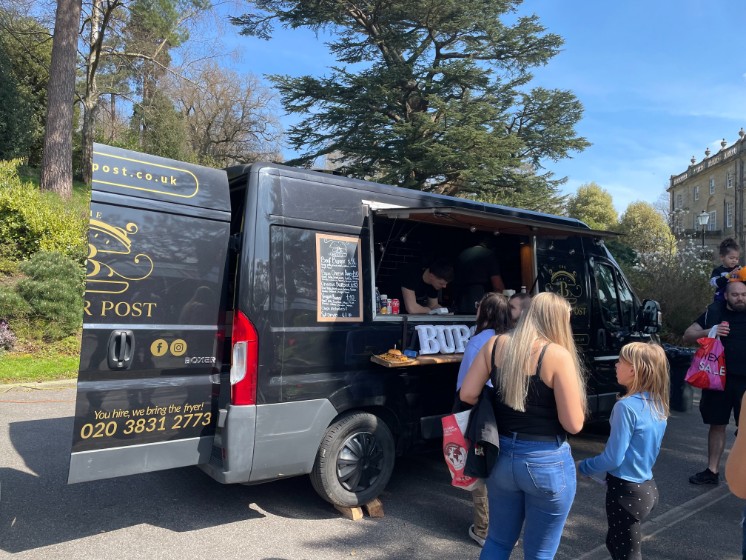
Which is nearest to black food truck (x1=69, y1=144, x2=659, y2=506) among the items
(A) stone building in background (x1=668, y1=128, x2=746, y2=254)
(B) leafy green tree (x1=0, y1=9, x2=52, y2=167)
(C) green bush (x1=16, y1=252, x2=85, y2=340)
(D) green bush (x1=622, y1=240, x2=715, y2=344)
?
(C) green bush (x1=16, y1=252, x2=85, y2=340)

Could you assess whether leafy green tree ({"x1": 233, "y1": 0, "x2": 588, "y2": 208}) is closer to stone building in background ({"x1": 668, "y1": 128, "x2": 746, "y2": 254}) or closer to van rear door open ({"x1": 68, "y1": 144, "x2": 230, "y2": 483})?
van rear door open ({"x1": 68, "y1": 144, "x2": 230, "y2": 483})

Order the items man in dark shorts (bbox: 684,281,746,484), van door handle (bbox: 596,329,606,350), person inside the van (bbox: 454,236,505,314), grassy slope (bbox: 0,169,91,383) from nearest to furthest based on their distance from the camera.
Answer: man in dark shorts (bbox: 684,281,746,484)
van door handle (bbox: 596,329,606,350)
person inside the van (bbox: 454,236,505,314)
grassy slope (bbox: 0,169,91,383)

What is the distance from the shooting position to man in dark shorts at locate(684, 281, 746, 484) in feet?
16.0

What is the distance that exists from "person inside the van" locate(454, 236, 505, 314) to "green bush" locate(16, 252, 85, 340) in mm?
7745

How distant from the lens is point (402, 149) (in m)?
19.4

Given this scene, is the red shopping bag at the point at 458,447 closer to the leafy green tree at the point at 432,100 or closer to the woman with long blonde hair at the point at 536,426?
the woman with long blonde hair at the point at 536,426

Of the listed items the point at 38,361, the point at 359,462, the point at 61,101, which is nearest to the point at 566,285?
the point at 359,462

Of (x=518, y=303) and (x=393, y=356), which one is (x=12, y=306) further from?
(x=518, y=303)

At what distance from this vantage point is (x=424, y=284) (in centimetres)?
657

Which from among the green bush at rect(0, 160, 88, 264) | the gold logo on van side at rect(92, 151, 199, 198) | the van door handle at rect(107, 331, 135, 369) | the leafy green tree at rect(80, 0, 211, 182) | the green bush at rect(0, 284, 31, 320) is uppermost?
the leafy green tree at rect(80, 0, 211, 182)

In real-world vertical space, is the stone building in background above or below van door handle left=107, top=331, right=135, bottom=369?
above

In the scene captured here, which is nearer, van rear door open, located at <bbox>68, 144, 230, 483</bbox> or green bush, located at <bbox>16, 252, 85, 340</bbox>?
van rear door open, located at <bbox>68, 144, 230, 483</bbox>

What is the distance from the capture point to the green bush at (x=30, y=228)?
1163cm

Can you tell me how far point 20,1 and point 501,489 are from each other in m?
22.8
